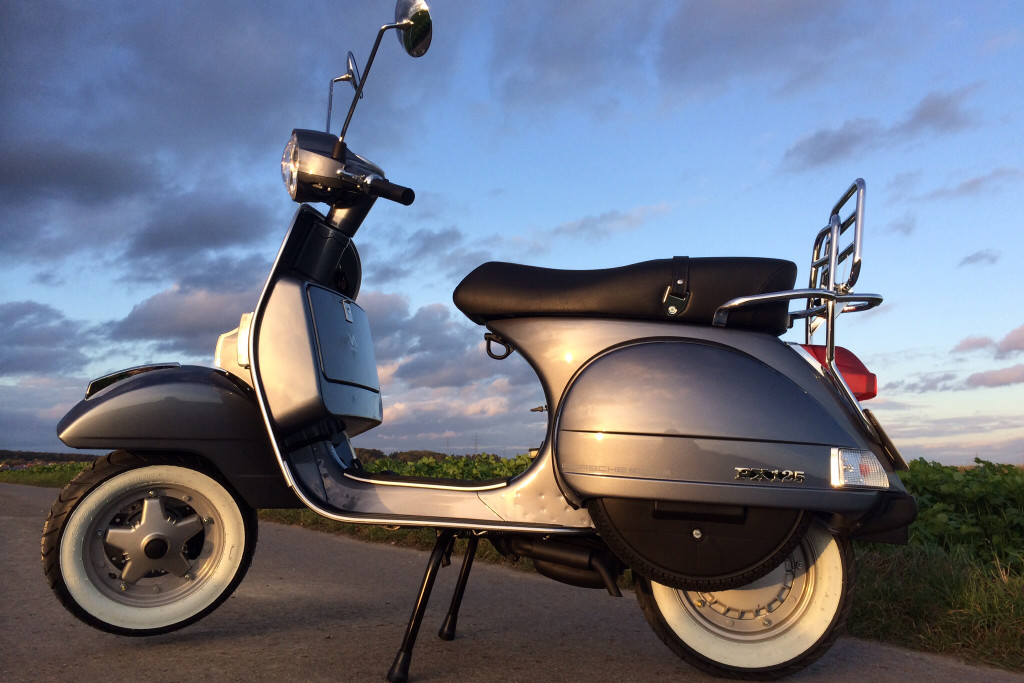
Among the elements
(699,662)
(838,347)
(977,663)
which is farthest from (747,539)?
(977,663)

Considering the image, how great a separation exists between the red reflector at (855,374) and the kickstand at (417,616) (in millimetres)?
1329

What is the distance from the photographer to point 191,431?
279 cm

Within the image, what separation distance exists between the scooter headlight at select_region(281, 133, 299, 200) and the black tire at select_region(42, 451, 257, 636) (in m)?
1.08

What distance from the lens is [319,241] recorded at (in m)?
3.14

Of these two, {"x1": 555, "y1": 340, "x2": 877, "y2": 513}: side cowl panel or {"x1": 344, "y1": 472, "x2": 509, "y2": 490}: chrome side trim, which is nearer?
{"x1": 555, "y1": 340, "x2": 877, "y2": 513}: side cowl panel

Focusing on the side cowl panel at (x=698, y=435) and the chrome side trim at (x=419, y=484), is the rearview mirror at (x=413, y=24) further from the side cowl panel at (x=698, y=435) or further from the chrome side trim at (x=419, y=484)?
the chrome side trim at (x=419, y=484)

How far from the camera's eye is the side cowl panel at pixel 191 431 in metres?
2.78

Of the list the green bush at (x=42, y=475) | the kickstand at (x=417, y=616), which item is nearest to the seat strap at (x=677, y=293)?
the kickstand at (x=417, y=616)

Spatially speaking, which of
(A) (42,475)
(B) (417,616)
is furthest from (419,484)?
(A) (42,475)

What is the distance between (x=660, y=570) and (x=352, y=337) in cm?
153

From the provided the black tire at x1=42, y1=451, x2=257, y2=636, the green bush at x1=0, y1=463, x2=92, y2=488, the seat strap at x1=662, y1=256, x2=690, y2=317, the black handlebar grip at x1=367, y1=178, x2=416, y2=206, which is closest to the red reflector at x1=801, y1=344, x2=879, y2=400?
the seat strap at x1=662, y1=256, x2=690, y2=317

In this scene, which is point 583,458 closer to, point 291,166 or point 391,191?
point 391,191

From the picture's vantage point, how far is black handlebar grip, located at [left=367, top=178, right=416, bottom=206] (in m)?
2.98

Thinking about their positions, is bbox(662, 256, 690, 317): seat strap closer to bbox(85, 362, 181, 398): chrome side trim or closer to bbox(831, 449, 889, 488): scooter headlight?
bbox(831, 449, 889, 488): scooter headlight
